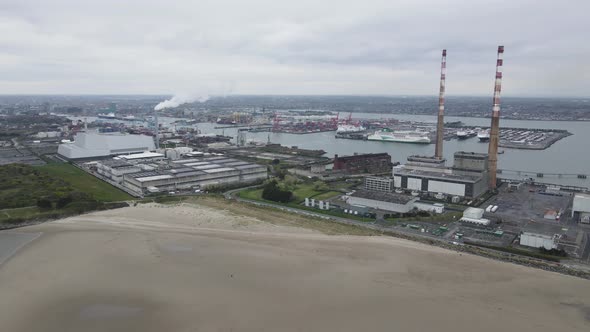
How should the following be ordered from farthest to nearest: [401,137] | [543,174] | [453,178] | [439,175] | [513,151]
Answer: [401,137] < [513,151] < [543,174] < [439,175] < [453,178]

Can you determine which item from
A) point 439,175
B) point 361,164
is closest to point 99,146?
point 361,164

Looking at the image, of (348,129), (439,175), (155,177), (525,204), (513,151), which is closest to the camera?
(525,204)

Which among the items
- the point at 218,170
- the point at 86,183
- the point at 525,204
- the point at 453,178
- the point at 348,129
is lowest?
the point at 86,183

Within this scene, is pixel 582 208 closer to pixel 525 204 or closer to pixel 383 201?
pixel 525 204

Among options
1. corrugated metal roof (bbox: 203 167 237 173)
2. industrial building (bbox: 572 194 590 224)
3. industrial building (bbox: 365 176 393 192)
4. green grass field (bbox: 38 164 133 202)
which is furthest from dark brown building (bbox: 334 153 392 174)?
green grass field (bbox: 38 164 133 202)

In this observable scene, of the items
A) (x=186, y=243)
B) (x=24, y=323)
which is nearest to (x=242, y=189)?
(x=186, y=243)

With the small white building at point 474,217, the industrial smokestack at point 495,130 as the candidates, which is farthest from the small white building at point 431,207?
the industrial smokestack at point 495,130

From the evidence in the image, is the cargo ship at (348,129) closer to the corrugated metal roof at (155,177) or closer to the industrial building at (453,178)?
the industrial building at (453,178)

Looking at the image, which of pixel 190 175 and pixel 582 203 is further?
pixel 190 175
